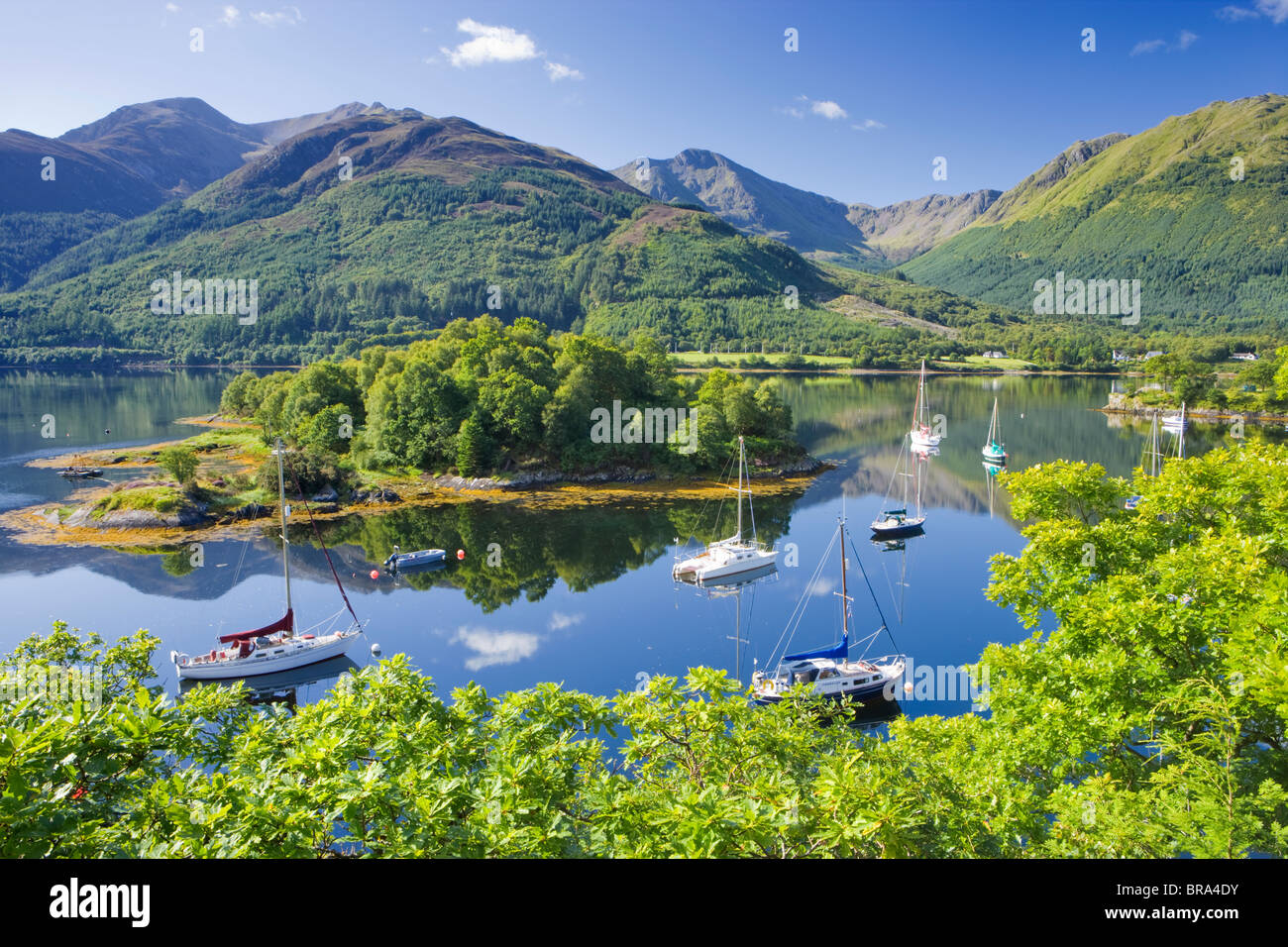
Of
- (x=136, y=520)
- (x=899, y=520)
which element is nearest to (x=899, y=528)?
(x=899, y=520)

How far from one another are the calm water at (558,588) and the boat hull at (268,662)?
0.83 m

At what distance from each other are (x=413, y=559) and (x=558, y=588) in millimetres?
8992

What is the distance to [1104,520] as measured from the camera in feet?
51.4

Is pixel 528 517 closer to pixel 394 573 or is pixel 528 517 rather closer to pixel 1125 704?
pixel 394 573

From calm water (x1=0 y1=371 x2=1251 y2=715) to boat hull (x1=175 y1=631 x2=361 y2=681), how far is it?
0.83 metres

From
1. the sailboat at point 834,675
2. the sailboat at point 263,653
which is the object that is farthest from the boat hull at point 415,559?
the sailboat at point 834,675

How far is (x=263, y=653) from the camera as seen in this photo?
2842 centimetres

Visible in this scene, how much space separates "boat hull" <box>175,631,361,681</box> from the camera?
90.4ft

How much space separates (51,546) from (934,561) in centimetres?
5212

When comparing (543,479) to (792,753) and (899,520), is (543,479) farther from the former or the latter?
(792,753)

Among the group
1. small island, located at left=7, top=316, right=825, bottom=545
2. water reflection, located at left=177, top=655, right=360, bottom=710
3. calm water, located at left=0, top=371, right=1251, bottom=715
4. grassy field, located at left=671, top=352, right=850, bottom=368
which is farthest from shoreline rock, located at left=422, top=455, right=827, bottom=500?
grassy field, located at left=671, top=352, right=850, bottom=368

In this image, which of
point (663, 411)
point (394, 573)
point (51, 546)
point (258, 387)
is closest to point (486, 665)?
point (394, 573)
